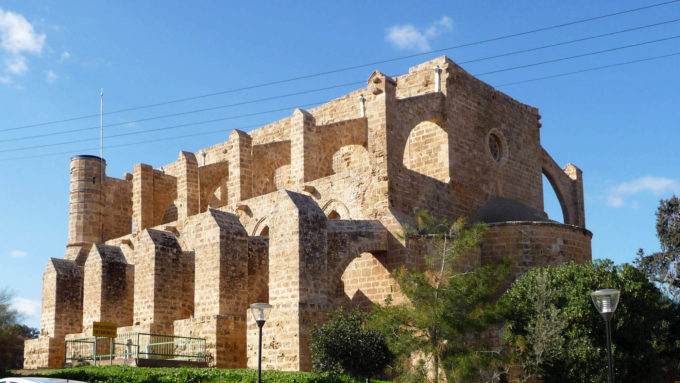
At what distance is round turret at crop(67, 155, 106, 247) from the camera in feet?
90.2

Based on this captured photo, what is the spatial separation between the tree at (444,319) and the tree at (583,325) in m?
1.04

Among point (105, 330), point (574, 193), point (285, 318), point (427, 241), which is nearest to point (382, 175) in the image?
point (427, 241)

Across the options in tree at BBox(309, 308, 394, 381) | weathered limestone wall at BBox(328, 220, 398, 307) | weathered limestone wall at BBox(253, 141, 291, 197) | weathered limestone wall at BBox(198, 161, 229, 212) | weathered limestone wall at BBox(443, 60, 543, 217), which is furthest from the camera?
weathered limestone wall at BBox(198, 161, 229, 212)

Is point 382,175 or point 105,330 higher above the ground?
point 382,175

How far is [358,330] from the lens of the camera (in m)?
14.6

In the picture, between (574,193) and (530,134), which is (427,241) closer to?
(530,134)

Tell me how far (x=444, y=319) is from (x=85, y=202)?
59.3 feet

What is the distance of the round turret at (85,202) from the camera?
27.5 meters

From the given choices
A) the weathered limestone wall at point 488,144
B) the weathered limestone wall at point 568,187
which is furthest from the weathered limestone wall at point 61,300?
the weathered limestone wall at point 568,187

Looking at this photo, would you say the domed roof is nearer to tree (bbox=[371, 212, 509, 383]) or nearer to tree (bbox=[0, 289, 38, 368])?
tree (bbox=[371, 212, 509, 383])

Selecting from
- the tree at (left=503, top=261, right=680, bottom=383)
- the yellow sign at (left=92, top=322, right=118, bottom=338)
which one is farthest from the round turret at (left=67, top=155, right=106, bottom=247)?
the tree at (left=503, top=261, right=680, bottom=383)

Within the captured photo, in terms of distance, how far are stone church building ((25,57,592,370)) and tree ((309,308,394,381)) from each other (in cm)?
108

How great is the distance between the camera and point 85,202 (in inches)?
1089

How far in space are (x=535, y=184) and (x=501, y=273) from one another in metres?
11.3
